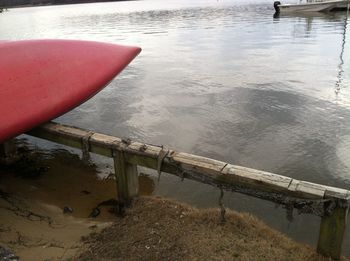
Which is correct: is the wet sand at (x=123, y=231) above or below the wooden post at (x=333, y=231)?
below

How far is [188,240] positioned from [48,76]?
13.7 feet

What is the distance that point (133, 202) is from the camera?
486 centimetres

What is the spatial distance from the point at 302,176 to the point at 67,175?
12.6 feet

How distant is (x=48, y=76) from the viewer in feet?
21.8

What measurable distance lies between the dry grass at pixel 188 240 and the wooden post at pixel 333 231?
13 centimetres

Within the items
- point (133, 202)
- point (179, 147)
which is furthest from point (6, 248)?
point (179, 147)

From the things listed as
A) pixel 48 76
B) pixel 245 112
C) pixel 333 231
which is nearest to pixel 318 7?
pixel 245 112

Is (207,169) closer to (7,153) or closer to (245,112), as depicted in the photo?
(7,153)

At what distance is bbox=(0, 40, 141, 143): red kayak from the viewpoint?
19.6ft

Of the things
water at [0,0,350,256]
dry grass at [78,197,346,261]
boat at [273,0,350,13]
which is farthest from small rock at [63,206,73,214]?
boat at [273,0,350,13]

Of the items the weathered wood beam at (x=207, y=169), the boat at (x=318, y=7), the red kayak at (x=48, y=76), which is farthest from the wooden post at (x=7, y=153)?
the boat at (x=318, y=7)

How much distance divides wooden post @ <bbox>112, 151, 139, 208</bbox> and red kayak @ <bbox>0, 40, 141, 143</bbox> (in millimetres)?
1943

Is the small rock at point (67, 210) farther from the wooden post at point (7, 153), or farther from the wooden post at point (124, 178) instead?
the wooden post at point (7, 153)

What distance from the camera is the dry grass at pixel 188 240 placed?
365 cm
